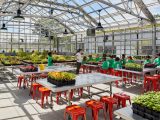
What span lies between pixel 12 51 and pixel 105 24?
37.7ft

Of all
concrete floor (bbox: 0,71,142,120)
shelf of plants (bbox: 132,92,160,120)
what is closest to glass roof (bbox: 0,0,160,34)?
concrete floor (bbox: 0,71,142,120)

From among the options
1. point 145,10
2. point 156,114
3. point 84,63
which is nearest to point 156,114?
point 156,114

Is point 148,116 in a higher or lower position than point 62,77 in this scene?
lower

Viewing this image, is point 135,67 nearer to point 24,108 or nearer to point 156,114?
Result: point 24,108

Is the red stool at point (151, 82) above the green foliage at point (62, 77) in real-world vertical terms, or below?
below

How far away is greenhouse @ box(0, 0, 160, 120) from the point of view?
413cm

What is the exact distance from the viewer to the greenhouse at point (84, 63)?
4.13 metres

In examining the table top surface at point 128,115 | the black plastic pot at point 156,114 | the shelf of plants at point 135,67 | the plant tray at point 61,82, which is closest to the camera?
the black plastic pot at point 156,114

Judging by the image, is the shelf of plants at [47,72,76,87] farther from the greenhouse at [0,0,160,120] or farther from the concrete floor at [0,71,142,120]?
the concrete floor at [0,71,142,120]

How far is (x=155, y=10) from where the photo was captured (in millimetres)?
12055

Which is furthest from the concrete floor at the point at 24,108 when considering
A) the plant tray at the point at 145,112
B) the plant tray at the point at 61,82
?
the plant tray at the point at 145,112

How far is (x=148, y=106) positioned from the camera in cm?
214

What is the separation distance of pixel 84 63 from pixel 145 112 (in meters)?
8.51

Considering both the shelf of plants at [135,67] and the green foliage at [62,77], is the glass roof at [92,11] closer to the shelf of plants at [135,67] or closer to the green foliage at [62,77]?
the shelf of plants at [135,67]
